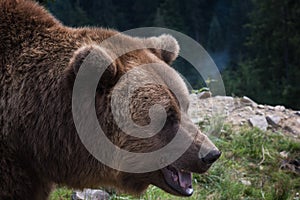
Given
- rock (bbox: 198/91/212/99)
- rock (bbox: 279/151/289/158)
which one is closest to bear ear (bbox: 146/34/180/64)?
rock (bbox: 279/151/289/158)

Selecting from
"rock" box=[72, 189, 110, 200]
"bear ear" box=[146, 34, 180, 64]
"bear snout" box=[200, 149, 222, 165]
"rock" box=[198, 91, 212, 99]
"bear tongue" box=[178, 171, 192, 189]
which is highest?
"bear ear" box=[146, 34, 180, 64]

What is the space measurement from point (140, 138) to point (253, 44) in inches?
838

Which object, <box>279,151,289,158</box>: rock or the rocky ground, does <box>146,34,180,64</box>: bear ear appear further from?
<box>279,151,289,158</box>: rock

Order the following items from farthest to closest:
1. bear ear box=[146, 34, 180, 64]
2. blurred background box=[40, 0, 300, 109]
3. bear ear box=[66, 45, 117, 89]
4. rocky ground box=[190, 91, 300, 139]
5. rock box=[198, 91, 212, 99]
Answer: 1. blurred background box=[40, 0, 300, 109]
2. rock box=[198, 91, 212, 99]
3. rocky ground box=[190, 91, 300, 139]
4. bear ear box=[146, 34, 180, 64]
5. bear ear box=[66, 45, 117, 89]

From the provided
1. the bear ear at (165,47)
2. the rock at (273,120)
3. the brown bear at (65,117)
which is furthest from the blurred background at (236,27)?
the brown bear at (65,117)

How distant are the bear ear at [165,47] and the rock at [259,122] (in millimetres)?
2656

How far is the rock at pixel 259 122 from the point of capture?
573cm

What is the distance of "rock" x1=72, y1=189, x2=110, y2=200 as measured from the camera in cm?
382

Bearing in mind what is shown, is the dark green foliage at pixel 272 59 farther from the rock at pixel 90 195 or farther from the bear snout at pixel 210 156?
the bear snout at pixel 210 156

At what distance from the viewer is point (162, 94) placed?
2.84 m

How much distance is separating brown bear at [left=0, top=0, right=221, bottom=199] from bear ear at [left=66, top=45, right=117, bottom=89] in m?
0.01

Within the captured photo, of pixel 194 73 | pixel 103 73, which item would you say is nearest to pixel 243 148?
pixel 103 73

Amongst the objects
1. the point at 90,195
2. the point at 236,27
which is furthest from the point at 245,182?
the point at 236,27

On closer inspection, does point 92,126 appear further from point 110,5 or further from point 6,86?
point 110,5
